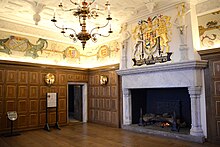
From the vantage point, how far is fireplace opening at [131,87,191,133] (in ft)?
21.1

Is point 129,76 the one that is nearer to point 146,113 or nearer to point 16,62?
point 146,113

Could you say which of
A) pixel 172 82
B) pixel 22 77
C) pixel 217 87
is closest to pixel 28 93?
pixel 22 77

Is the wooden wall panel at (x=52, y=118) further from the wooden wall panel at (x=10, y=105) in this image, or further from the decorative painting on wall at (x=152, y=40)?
the decorative painting on wall at (x=152, y=40)

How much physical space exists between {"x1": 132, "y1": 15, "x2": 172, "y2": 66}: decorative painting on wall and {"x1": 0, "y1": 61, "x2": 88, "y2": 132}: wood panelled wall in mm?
3616

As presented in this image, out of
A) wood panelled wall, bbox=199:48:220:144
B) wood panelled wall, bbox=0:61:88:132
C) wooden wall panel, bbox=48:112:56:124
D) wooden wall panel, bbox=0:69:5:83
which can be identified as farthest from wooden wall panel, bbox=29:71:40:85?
wood panelled wall, bbox=199:48:220:144

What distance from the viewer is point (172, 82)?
585cm

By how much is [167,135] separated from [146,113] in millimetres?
1834

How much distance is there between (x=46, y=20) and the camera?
7.07m

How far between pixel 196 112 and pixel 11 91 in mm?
6358

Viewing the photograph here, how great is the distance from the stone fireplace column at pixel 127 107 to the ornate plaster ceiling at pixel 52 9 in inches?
112

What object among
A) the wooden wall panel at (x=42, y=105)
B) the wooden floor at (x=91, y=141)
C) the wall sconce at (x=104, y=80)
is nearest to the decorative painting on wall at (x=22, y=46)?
the wooden wall panel at (x=42, y=105)

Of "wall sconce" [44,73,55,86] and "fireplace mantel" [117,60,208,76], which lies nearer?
"fireplace mantel" [117,60,208,76]

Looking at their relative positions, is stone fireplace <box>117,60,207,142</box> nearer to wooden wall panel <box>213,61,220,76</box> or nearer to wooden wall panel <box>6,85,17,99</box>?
wooden wall panel <box>213,61,220,76</box>

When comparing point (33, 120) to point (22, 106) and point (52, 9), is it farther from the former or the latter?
point (52, 9)
